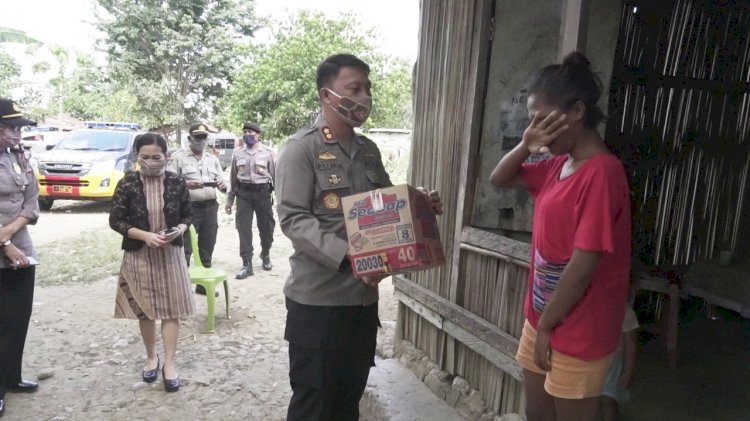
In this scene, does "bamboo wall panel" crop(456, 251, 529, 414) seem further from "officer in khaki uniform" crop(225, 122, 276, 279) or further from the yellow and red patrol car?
the yellow and red patrol car

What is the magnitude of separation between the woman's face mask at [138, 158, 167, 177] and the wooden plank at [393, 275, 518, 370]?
184cm

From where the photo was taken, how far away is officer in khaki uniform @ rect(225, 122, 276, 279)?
674 centimetres

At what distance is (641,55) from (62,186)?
35.9ft

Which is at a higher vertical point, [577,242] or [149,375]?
[577,242]

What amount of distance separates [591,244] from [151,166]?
302 centimetres

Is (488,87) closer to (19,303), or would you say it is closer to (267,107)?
(19,303)

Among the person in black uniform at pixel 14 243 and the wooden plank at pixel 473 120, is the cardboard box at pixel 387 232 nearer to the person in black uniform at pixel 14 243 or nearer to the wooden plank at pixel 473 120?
the wooden plank at pixel 473 120

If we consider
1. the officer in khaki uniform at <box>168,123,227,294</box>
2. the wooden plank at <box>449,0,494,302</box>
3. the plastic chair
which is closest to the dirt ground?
the plastic chair

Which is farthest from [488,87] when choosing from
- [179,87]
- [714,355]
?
[179,87]

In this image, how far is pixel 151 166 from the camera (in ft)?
11.7

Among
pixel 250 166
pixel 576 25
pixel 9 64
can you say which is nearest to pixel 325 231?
pixel 576 25

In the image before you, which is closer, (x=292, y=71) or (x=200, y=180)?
(x=200, y=180)

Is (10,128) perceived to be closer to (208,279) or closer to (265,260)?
(208,279)

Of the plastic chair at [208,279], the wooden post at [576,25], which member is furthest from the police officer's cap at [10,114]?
the wooden post at [576,25]
